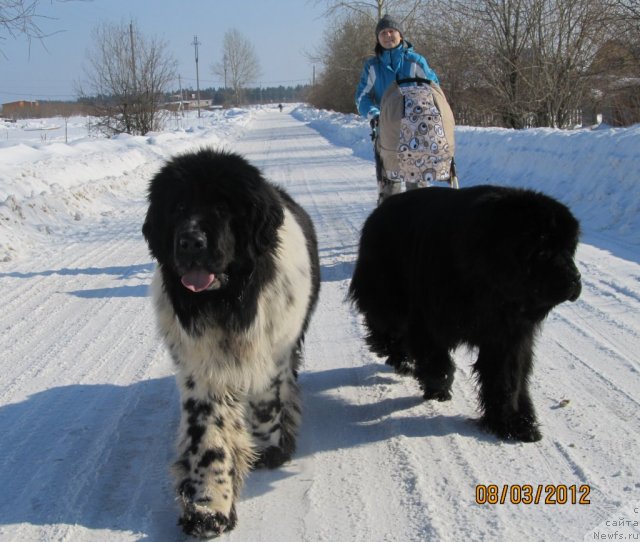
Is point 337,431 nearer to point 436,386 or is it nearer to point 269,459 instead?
point 269,459

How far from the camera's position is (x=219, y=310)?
2729 millimetres

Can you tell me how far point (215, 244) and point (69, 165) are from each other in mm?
10977

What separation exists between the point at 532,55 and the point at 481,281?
15.5 meters

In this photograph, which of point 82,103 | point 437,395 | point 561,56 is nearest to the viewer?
point 437,395

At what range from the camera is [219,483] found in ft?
8.43

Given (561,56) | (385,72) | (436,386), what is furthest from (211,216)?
(561,56)

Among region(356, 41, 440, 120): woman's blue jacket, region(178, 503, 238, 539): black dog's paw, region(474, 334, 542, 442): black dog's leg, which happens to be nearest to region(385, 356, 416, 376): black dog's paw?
region(474, 334, 542, 442): black dog's leg

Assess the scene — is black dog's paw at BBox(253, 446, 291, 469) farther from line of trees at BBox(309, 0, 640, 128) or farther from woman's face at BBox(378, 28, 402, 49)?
line of trees at BBox(309, 0, 640, 128)

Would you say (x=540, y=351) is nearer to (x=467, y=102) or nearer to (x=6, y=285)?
(x=6, y=285)

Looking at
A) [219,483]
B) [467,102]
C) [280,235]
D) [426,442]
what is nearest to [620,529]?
[426,442]

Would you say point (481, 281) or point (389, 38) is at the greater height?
point (389, 38)

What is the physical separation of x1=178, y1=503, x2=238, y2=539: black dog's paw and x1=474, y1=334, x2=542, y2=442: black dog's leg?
4.84ft

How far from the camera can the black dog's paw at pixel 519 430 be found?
3.10 m

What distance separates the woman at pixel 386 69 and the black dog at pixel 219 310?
127 inches
